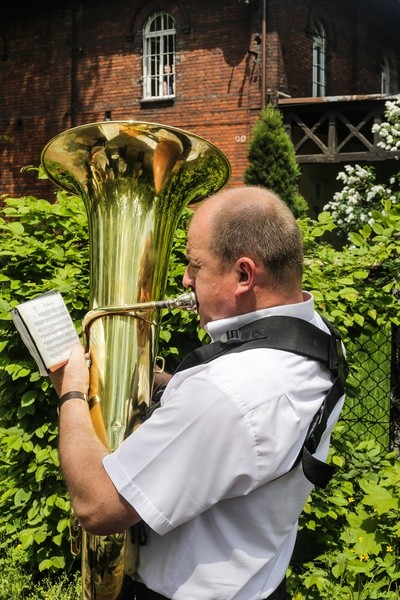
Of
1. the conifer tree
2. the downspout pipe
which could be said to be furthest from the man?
the downspout pipe

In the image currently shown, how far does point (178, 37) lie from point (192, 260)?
15.6 meters

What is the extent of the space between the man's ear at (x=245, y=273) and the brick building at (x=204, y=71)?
44.8 feet

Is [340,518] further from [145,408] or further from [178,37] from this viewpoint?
[178,37]

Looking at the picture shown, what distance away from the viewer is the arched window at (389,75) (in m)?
19.9

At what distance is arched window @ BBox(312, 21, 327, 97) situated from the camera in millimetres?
A: 17312

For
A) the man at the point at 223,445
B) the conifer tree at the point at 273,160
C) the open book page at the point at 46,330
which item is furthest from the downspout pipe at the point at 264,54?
the man at the point at 223,445

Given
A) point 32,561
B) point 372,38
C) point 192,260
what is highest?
point 372,38

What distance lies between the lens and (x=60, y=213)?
147 inches

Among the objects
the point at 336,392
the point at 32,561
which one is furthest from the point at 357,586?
the point at 336,392

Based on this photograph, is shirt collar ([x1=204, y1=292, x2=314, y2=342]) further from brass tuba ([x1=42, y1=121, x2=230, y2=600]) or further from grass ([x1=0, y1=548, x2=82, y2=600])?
grass ([x1=0, y1=548, x2=82, y2=600])

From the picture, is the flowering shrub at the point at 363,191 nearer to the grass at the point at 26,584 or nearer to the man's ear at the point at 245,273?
the grass at the point at 26,584

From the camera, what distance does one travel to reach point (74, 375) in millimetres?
2023

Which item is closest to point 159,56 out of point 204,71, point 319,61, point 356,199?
point 204,71

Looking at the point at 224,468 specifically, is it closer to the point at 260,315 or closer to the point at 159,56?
the point at 260,315
